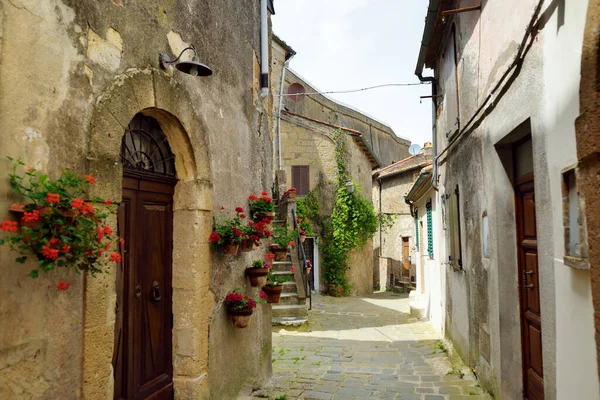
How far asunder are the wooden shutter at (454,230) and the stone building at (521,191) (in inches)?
0.9

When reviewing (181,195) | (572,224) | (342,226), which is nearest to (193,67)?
(181,195)

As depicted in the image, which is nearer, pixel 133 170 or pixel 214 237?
pixel 133 170

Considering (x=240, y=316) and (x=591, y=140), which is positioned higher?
(x=591, y=140)

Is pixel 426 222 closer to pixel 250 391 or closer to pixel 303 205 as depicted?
pixel 303 205

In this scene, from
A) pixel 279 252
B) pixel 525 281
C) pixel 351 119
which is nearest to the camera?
pixel 525 281

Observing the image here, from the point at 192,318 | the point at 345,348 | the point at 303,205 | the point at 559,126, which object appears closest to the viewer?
the point at 559,126

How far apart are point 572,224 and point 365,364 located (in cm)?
482

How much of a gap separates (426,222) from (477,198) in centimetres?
610

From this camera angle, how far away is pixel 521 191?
452 centimetres

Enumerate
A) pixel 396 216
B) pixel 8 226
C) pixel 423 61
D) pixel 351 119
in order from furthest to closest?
pixel 351 119 < pixel 396 216 < pixel 423 61 < pixel 8 226

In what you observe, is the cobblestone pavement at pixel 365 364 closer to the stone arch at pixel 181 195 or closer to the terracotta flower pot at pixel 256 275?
the terracotta flower pot at pixel 256 275

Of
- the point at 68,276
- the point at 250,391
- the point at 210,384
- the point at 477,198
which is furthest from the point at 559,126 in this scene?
the point at 250,391

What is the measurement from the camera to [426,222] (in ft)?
38.0

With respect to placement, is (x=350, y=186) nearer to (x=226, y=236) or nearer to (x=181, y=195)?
(x=226, y=236)
